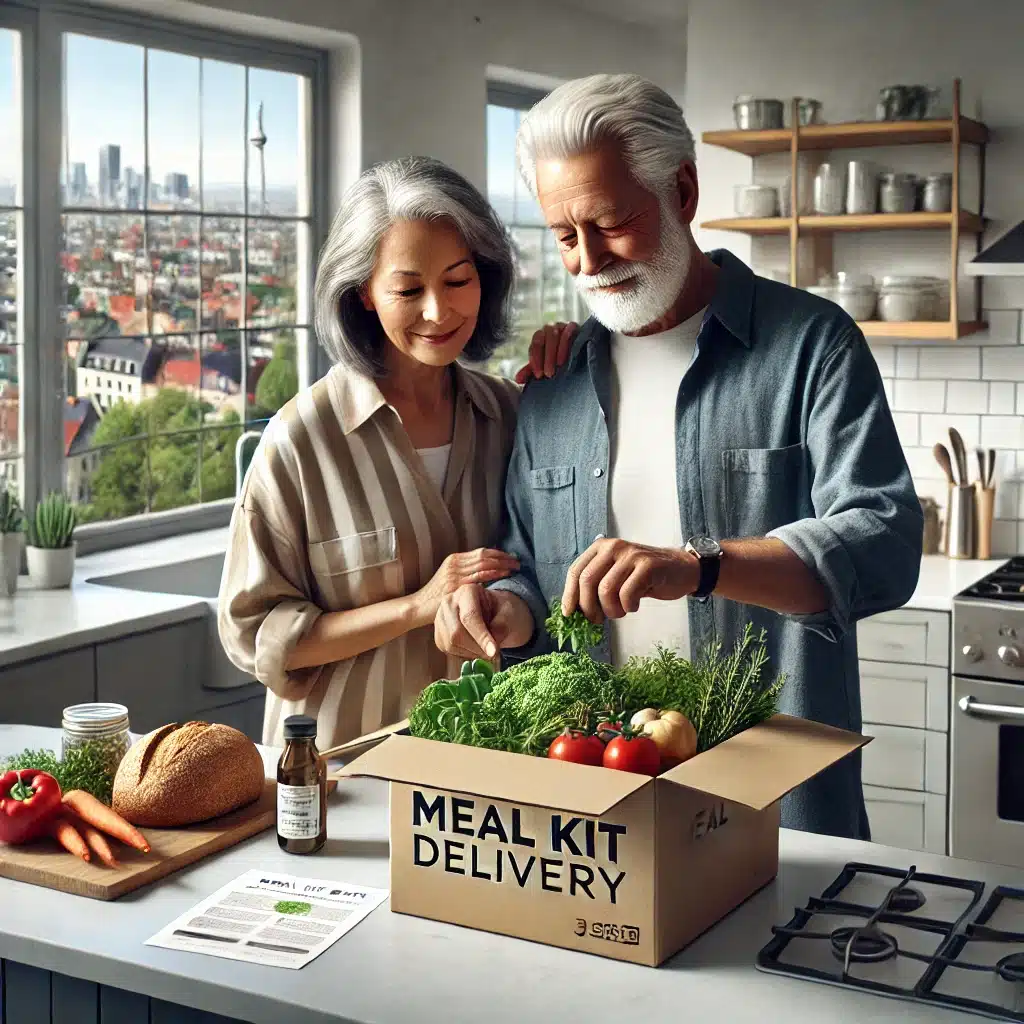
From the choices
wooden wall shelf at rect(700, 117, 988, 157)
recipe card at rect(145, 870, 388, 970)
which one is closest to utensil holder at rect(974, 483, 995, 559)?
wooden wall shelf at rect(700, 117, 988, 157)

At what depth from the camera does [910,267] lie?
4.56 m

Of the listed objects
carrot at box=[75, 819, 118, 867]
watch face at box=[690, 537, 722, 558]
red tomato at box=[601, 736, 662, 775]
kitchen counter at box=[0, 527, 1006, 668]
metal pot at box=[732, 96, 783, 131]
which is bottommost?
carrot at box=[75, 819, 118, 867]

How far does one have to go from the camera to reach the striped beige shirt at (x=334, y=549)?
2.35m

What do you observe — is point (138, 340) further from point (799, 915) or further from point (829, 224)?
point (799, 915)

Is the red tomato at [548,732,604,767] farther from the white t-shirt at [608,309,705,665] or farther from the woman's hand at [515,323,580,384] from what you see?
the woman's hand at [515,323,580,384]

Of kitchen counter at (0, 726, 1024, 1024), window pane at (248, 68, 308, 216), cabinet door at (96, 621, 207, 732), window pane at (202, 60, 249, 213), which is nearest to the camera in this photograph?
kitchen counter at (0, 726, 1024, 1024)

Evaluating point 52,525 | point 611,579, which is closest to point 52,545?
point 52,525

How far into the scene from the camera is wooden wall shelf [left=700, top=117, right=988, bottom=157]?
168 inches

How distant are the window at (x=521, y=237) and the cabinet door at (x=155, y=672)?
237 centimetres

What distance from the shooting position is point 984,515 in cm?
451

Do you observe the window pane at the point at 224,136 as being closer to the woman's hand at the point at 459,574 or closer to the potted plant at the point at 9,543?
the potted plant at the point at 9,543

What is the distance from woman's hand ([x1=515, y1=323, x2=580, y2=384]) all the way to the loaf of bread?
0.87 meters

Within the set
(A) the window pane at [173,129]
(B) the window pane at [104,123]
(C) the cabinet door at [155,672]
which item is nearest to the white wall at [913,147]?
(A) the window pane at [173,129]

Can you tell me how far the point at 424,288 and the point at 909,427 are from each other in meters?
2.75
